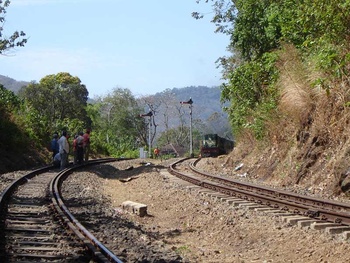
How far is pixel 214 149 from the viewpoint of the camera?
48438mm

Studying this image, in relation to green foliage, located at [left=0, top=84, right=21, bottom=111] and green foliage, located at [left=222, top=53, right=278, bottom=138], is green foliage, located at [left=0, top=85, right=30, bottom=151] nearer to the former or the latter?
green foliage, located at [left=0, top=84, right=21, bottom=111]

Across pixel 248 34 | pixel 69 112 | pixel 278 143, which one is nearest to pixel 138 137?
pixel 69 112

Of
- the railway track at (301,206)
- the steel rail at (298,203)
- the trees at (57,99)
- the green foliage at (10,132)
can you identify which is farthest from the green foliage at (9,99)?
the trees at (57,99)

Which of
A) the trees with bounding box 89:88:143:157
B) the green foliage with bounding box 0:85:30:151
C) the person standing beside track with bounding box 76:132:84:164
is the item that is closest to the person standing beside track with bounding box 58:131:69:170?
the person standing beside track with bounding box 76:132:84:164

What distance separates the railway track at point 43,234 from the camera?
22.9 ft

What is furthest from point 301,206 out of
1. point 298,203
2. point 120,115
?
point 120,115

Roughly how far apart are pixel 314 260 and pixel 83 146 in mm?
19240

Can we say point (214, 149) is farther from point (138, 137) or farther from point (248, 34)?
point (138, 137)

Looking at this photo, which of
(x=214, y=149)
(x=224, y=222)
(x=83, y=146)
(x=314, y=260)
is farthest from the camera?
(x=214, y=149)

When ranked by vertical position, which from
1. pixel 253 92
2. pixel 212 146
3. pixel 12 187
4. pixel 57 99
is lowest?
pixel 12 187

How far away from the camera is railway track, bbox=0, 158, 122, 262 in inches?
274

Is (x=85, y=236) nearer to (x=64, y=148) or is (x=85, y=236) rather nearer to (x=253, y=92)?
(x=64, y=148)

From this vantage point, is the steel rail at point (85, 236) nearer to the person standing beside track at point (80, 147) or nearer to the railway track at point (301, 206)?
the railway track at point (301, 206)

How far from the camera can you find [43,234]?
28.0 ft
